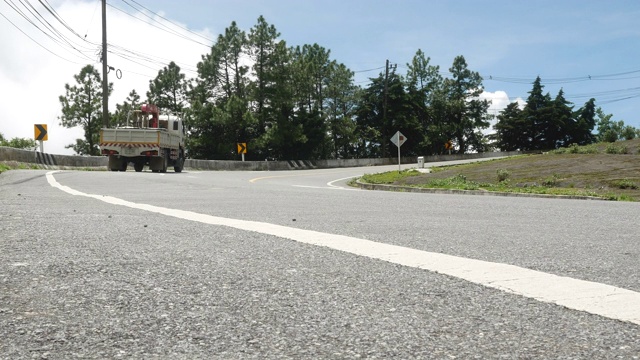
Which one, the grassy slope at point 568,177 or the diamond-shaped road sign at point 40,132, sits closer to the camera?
the grassy slope at point 568,177

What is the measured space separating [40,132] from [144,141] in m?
5.96

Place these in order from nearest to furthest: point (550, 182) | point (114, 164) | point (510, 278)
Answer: point (510, 278) < point (550, 182) < point (114, 164)

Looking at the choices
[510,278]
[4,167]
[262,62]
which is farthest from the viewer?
[262,62]

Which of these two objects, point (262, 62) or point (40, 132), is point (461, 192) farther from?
point (262, 62)

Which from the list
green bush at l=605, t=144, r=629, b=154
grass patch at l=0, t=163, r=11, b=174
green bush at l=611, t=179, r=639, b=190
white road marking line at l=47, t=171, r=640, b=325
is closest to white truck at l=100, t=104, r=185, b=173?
grass patch at l=0, t=163, r=11, b=174

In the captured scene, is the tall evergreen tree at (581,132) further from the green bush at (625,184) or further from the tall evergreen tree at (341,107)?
the green bush at (625,184)

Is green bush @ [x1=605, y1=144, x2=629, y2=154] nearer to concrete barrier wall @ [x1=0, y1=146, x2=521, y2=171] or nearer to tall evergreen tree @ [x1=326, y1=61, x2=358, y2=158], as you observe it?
concrete barrier wall @ [x1=0, y1=146, x2=521, y2=171]

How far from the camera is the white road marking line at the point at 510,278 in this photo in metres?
2.99

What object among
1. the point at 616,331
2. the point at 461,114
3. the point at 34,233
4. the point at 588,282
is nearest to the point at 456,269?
the point at 588,282

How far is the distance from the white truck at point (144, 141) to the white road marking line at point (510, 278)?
23219mm

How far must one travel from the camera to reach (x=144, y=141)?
90.2 feet

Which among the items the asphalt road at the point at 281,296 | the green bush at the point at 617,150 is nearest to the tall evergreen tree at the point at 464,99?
the green bush at the point at 617,150

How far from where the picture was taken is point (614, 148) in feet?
98.7

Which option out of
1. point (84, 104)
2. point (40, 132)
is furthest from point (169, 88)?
point (40, 132)
